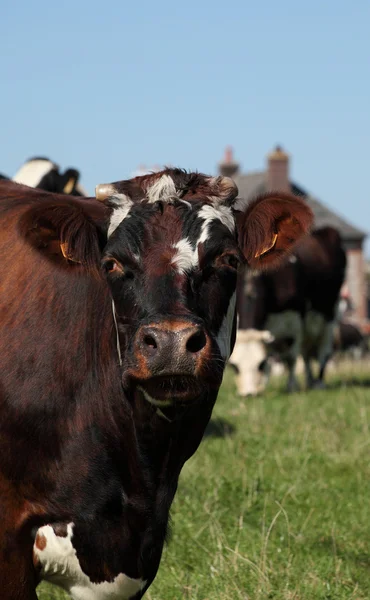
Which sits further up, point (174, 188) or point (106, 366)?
point (174, 188)

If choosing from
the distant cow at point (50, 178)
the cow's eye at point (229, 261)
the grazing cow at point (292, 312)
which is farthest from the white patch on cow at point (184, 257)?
the grazing cow at point (292, 312)

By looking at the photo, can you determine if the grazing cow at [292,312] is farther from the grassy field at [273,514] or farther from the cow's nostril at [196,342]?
the cow's nostril at [196,342]

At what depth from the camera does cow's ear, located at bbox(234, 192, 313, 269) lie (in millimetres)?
4430

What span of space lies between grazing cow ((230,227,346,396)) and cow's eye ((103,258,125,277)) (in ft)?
32.8

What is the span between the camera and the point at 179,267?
3.80 metres

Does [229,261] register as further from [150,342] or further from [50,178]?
[50,178]

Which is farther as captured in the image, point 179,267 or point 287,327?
point 287,327

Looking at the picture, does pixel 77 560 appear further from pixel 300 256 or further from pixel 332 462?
pixel 300 256

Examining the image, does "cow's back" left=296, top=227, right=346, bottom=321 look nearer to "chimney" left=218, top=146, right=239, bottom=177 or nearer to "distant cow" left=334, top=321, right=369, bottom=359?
"distant cow" left=334, top=321, right=369, bottom=359

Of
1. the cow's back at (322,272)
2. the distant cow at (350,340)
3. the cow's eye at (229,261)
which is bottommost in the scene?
the distant cow at (350,340)

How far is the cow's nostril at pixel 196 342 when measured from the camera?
3543 mm

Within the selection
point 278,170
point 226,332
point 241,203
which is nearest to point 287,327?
point 241,203

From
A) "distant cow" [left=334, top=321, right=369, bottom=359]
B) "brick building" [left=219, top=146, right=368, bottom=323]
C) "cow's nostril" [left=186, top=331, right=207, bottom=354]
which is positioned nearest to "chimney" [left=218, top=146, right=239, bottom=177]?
"brick building" [left=219, top=146, right=368, bottom=323]

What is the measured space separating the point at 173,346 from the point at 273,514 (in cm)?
325
